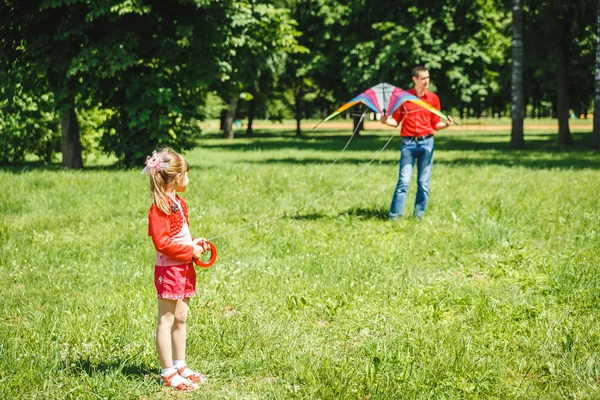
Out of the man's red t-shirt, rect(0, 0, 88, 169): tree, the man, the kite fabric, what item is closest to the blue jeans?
the man

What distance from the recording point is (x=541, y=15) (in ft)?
81.9

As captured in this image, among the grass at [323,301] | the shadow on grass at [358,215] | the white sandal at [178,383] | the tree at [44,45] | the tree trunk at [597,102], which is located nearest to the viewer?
the white sandal at [178,383]

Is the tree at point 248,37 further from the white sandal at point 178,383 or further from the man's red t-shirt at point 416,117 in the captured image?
the white sandal at point 178,383

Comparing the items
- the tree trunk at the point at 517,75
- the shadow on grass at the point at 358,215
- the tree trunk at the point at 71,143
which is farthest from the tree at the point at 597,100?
the tree trunk at the point at 71,143

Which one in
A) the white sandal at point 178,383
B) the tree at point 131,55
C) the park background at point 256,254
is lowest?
the white sandal at point 178,383

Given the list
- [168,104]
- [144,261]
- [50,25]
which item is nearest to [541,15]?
[168,104]

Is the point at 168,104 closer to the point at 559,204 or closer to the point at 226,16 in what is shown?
the point at 226,16

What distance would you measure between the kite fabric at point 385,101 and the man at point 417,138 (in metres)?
0.37

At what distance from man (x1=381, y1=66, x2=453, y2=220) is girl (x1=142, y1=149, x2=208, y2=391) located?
5442 millimetres

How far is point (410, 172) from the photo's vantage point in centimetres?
918

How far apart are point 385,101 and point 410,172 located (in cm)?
125

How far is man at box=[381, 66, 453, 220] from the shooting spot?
898 centimetres

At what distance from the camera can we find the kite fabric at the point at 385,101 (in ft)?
27.3

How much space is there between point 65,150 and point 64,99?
228 centimetres
